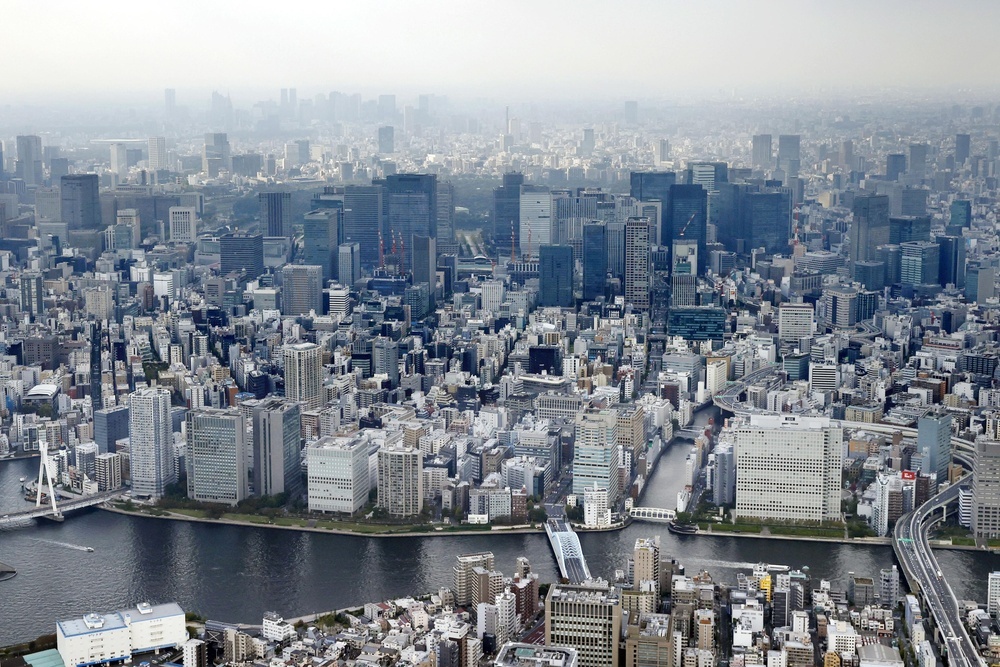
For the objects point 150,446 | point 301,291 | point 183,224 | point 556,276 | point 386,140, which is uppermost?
point 386,140

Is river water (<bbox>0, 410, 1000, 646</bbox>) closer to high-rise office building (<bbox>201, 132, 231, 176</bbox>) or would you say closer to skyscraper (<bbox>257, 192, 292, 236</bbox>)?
skyscraper (<bbox>257, 192, 292, 236</bbox>)

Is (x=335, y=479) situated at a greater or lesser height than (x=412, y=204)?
lesser

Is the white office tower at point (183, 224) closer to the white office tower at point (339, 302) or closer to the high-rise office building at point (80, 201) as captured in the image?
the high-rise office building at point (80, 201)

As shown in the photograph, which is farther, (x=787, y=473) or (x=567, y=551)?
(x=787, y=473)

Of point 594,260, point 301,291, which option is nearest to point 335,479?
point 301,291

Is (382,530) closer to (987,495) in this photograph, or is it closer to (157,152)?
(987,495)
